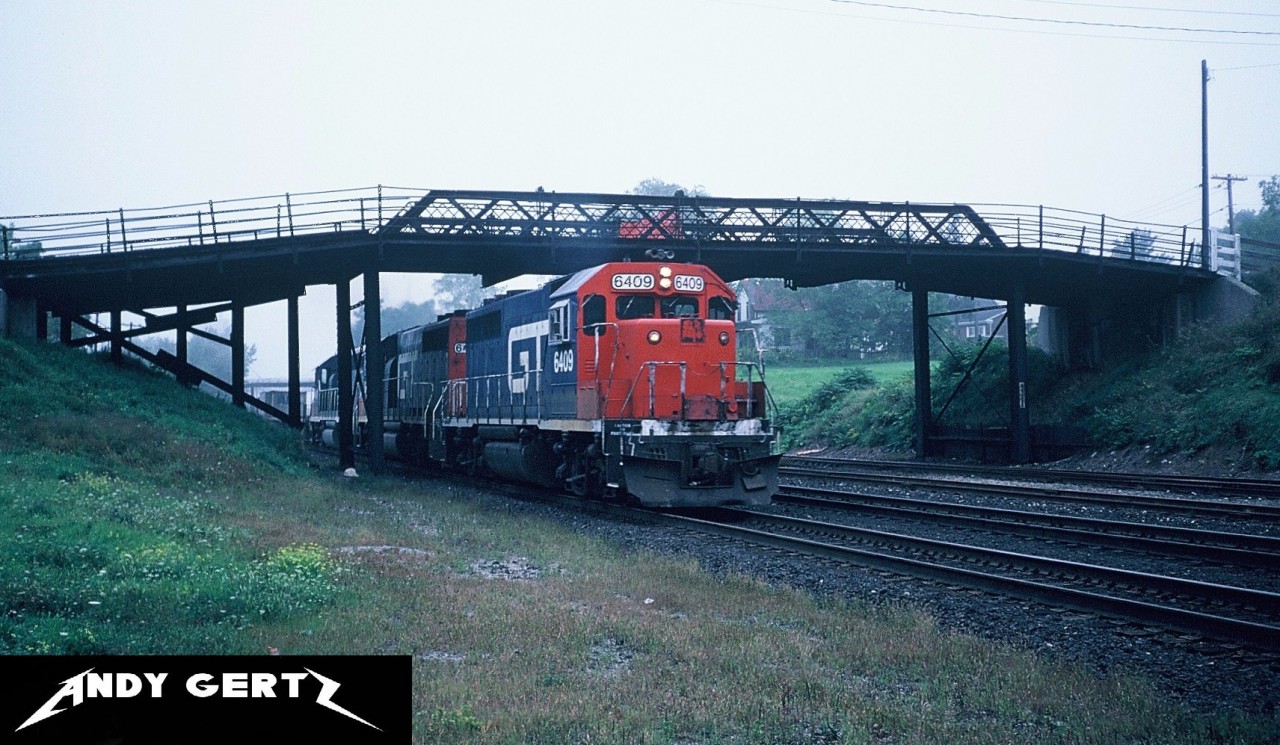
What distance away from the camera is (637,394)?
16.4 metres

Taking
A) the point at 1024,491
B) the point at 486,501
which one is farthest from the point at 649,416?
the point at 1024,491

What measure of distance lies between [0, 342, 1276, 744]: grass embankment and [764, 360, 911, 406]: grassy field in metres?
38.3

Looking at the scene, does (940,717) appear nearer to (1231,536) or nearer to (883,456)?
(1231,536)

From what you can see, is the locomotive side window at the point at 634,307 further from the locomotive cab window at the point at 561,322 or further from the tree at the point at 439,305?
the tree at the point at 439,305

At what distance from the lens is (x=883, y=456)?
34.9 meters

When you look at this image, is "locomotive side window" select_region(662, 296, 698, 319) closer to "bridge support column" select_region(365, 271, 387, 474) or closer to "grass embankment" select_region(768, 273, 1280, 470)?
"bridge support column" select_region(365, 271, 387, 474)

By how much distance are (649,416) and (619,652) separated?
873 centimetres

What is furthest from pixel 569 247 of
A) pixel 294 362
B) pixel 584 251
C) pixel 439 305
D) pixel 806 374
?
pixel 439 305

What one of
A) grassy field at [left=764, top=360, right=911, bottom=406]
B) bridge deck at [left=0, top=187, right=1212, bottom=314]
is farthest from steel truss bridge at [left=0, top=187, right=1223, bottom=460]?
grassy field at [left=764, top=360, right=911, bottom=406]

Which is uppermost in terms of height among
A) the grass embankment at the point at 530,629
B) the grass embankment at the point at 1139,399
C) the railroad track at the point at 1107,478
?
the grass embankment at the point at 1139,399

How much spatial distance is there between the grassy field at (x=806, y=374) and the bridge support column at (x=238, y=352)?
24529mm

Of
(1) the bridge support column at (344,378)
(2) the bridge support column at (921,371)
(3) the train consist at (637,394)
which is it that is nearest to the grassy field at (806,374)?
(2) the bridge support column at (921,371)

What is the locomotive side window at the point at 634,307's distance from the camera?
55.7ft

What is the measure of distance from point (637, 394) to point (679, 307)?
1.79m
